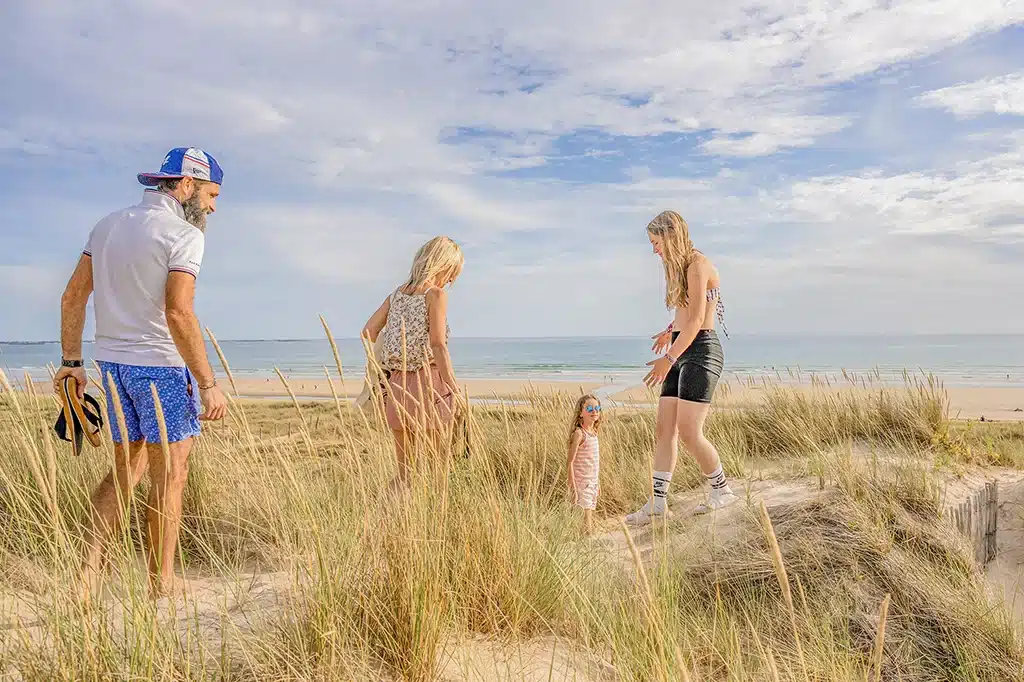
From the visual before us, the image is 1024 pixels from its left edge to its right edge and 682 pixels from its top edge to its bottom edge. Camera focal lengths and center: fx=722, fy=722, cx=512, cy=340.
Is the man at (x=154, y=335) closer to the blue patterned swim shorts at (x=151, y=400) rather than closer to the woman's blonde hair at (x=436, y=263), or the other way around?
the blue patterned swim shorts at (x=151, y=400)

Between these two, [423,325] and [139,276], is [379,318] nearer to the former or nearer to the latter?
[423,325]

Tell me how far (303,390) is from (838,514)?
20248 mm

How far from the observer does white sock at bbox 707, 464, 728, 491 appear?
15.2 feet

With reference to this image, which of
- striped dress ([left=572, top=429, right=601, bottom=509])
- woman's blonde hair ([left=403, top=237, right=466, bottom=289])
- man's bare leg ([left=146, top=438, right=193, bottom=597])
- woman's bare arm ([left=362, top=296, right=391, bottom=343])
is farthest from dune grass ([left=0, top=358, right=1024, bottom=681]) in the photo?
woman's blonde hair ([left=403, top=237, right=466, bottom=289])

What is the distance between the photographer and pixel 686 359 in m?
4.55

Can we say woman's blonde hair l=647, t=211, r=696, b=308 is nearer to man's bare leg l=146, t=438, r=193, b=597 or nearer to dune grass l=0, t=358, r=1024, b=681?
dune grass l=0, t=358, r=1024, b=681

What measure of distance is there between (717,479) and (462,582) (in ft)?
8.13

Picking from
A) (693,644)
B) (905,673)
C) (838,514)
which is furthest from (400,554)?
(838,514)

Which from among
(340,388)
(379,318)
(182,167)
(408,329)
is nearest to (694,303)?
(408,329)

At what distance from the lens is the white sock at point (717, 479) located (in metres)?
4.64

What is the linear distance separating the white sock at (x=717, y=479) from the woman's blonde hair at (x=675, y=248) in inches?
42.8

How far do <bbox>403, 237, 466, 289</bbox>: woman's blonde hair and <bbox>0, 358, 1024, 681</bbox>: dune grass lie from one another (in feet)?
3.57

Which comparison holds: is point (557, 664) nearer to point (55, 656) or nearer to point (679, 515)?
point (55, 656)

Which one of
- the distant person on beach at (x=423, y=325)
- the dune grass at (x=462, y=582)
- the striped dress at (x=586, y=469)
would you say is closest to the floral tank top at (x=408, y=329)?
the distant person on beach at (x=423, y=325)
